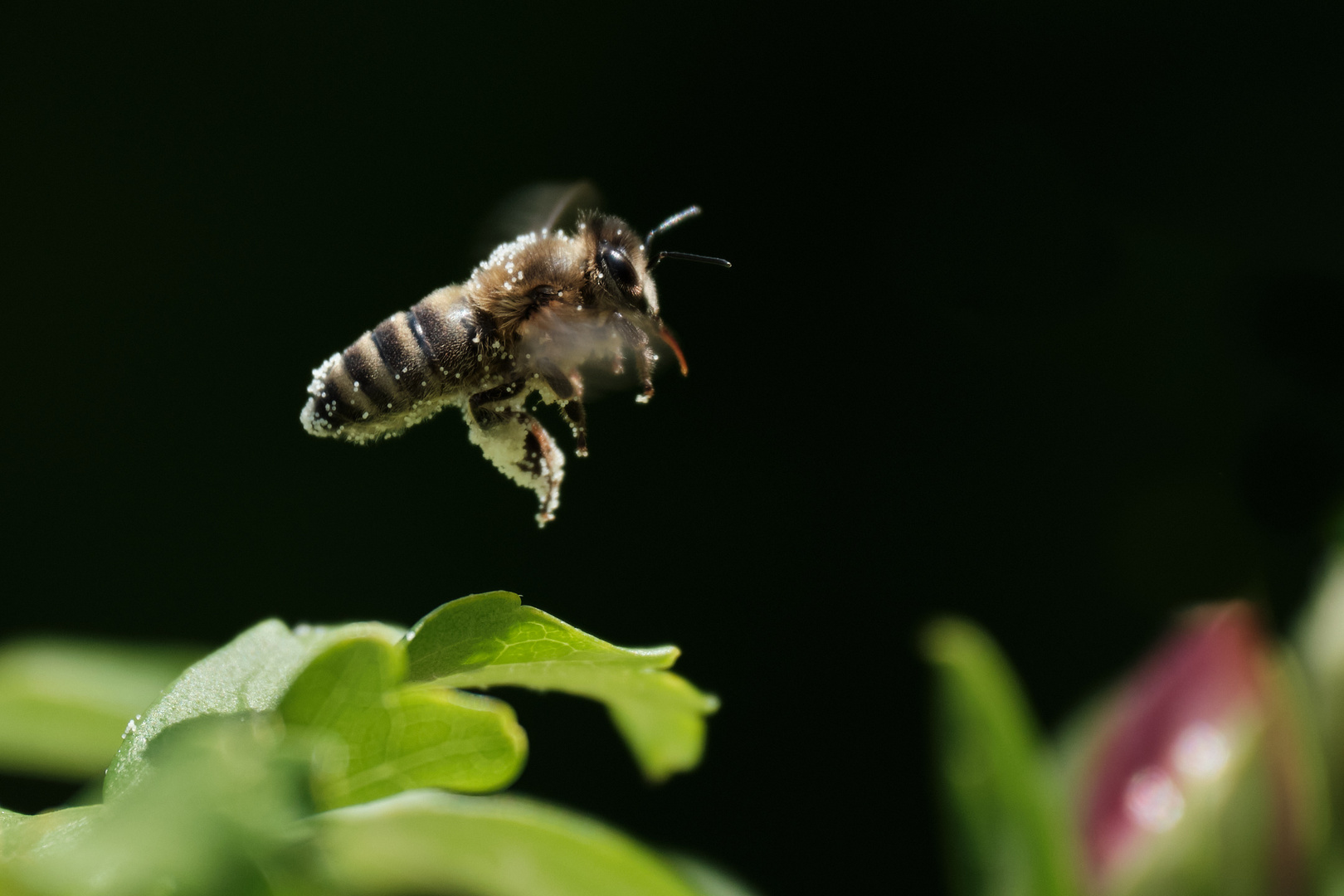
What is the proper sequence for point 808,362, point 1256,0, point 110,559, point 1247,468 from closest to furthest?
point 1247,468, point 1256,0, point 110,559, point 808,362

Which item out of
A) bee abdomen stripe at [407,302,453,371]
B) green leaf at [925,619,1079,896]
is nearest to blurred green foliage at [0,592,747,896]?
green leaf at [925,619,1079,896]

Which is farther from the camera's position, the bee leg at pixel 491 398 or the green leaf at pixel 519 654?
the bee leg at pixel 491 398

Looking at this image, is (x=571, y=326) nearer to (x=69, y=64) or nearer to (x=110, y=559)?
(x=110, y=559)

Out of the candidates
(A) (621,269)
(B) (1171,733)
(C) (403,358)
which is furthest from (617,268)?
(B) (1171,733)

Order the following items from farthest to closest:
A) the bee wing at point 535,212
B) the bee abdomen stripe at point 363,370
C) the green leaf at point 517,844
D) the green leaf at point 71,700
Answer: the bee wing at point 535,212
the bee abdomen stripe at point 363,370
the green leaf at point 71,700
the green leaf at point 517,844

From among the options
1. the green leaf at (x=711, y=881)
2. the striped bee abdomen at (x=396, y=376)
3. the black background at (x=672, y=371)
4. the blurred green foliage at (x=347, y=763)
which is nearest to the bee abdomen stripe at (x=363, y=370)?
the striped bee abdomen at (x=396, y=376)

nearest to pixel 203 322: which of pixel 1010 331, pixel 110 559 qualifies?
pixel 110 559

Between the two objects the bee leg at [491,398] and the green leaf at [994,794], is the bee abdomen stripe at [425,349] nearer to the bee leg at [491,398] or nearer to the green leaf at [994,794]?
the bee leg at [491,398]
